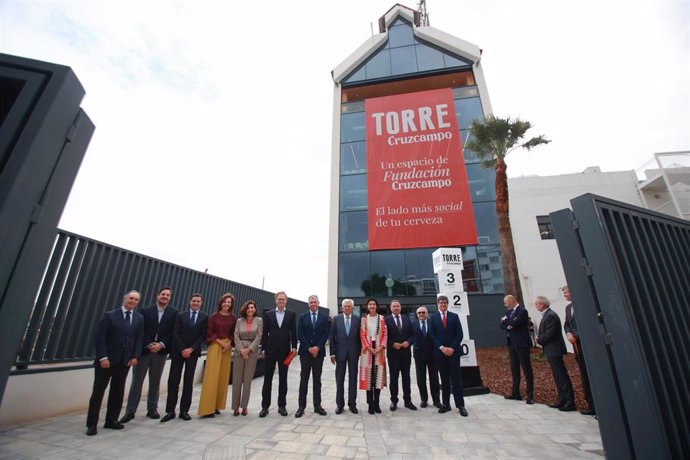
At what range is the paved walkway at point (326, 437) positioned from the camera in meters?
3.01

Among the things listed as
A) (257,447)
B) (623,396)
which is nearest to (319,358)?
(257,447)

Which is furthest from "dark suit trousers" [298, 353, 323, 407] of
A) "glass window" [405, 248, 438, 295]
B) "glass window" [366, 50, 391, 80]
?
"glass window" [366, 50, 391, 80]

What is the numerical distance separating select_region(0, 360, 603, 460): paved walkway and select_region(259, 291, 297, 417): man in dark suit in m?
0.53

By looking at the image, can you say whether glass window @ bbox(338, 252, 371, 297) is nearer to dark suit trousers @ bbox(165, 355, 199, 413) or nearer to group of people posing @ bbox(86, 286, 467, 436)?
group of people posing @ bbox(86, 286, 467, 436)

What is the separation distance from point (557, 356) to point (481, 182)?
12.0 m

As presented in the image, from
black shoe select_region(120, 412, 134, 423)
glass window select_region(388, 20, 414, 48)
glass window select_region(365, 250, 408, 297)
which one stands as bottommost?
black shoe select_region(120, 412, 134, 423)

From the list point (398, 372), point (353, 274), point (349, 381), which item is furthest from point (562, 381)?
point (353, 274)

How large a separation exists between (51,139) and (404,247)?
14205 millimetres

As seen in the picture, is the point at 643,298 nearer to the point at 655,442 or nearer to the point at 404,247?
the point at 655,442

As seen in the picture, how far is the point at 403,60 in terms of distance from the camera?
1923cm

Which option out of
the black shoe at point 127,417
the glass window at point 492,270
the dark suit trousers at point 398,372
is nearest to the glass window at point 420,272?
the glass window at point 492,270

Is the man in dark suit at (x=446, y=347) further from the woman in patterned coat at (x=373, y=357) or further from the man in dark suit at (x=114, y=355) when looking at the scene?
the man in dark suit at (x=114, y=355)

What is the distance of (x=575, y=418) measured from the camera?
166 inches

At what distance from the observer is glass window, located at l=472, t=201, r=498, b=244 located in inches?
564
